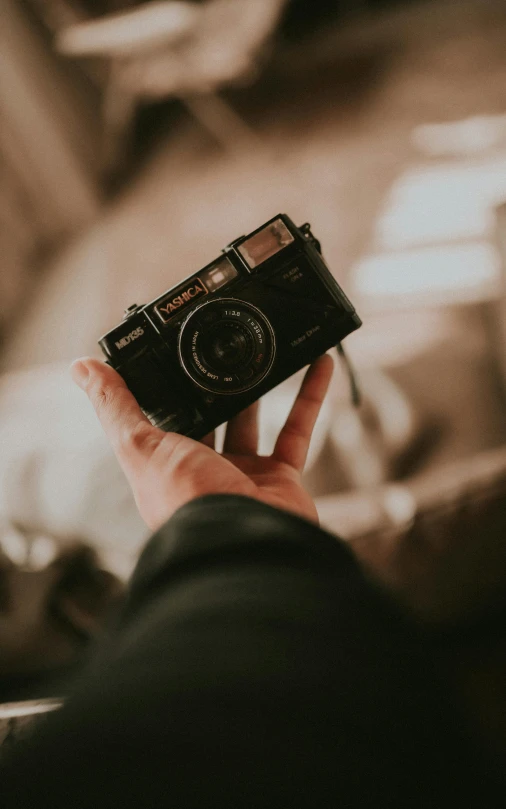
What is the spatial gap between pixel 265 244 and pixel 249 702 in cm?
64

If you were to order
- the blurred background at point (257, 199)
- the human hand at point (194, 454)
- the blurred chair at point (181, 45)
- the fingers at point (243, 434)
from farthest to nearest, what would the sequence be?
the blurred chair at point (181, 45) < the blurred background at point (257, 199) < the fingers at point (243, 434) < the human hand at point (194, 454)

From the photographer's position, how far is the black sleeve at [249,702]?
279mm

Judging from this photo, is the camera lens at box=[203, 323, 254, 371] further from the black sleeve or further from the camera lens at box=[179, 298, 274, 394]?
the black sleeve

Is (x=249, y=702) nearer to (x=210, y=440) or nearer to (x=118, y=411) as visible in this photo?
(x=118, y=411)

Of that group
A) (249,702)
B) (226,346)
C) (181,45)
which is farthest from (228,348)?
(181,45)

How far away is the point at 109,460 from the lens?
113cm

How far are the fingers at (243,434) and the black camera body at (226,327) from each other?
4.2 inches

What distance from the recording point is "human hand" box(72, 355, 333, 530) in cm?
63

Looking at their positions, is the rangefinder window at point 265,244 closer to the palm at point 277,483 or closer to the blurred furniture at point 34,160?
the palm at point 277,483

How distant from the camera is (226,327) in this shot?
31.1 inches

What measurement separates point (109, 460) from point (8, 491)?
0.22m

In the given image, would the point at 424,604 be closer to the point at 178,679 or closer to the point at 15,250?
the point at 178,679

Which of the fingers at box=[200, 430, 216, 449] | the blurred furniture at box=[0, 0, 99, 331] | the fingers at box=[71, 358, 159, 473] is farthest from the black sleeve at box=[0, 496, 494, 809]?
the blurred furniture at box=[0, 0, 99, 331]

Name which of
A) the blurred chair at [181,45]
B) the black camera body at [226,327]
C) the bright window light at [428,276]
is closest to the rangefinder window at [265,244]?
the black camera body at [226,327]
